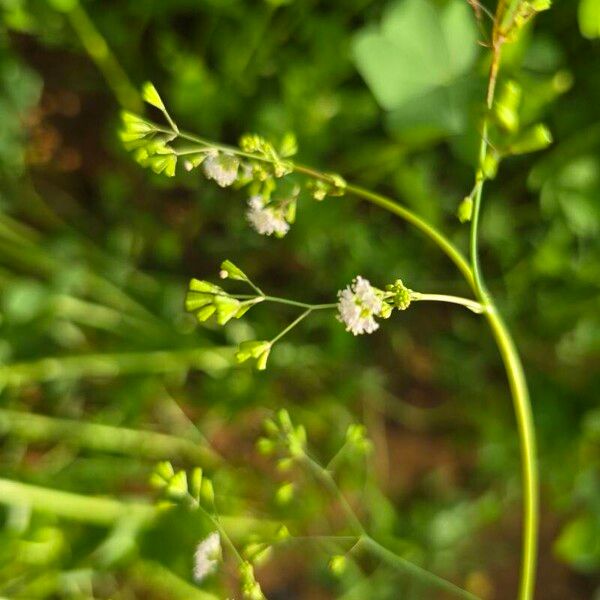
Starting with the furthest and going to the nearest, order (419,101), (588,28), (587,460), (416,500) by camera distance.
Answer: (416,500)
(587,460)
(419,101)
(588,28)

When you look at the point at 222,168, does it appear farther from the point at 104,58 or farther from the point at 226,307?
the point at 104,58

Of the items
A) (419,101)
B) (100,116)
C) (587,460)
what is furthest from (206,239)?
(587,460)

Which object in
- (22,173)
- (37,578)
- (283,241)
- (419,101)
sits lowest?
(37,578)

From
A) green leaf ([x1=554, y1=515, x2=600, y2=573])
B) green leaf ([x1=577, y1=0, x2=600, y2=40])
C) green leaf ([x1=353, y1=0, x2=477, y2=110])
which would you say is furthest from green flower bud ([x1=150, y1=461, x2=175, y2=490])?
green leaf ([x1=554, y1=515, x2=600, y2=573])

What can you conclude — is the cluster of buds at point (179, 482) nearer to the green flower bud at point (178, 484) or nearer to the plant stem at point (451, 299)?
the green flower bud at point (178, 484)

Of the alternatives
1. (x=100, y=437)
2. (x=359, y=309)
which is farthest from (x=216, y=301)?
(x=100, y=437)

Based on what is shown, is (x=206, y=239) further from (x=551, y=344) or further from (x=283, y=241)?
(x=551, y=344)

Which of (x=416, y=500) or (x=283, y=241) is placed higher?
(x=283, y=241)

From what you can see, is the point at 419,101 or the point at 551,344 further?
the point at 551,344

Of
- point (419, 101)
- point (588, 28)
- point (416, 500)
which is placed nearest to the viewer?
point (588, 28)
